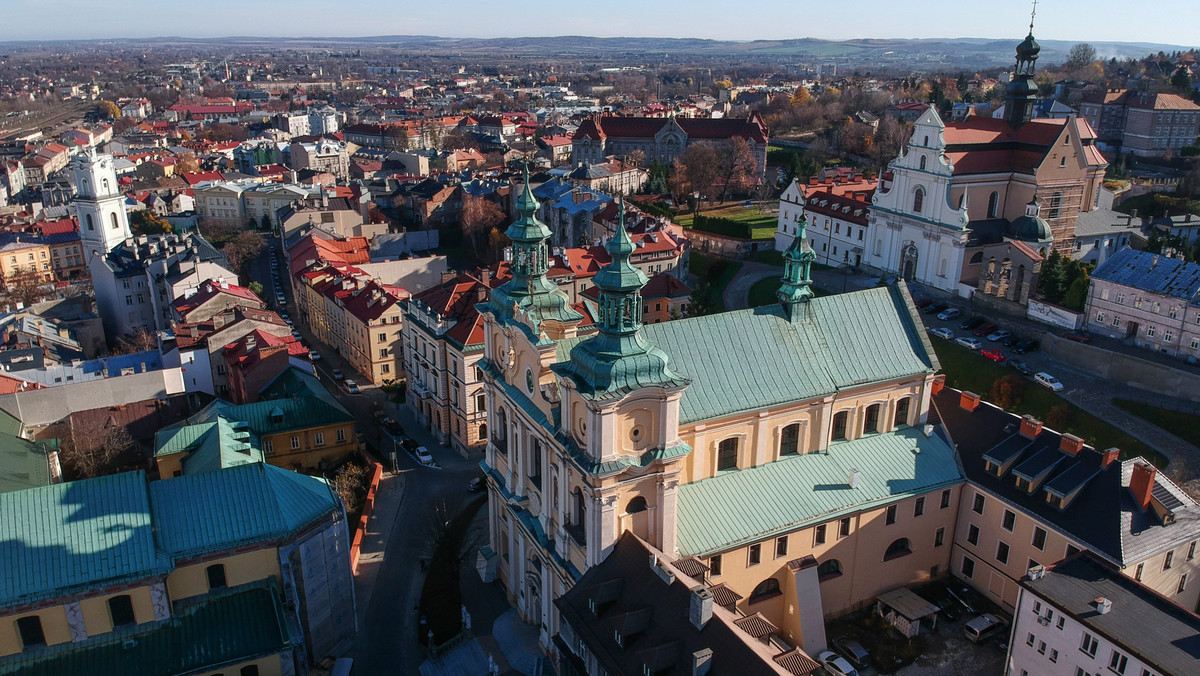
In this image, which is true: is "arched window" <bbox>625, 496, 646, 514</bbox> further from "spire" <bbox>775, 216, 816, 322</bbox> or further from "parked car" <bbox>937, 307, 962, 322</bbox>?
"parked car" <bbox>937, 307, 962, 322</bbox>

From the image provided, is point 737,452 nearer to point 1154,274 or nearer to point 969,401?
point 969,401

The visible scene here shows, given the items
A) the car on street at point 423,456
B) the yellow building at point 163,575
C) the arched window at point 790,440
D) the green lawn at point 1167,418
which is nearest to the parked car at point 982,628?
the arched window at point 790,440

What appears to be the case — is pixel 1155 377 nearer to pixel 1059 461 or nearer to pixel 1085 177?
pixel 1059 461

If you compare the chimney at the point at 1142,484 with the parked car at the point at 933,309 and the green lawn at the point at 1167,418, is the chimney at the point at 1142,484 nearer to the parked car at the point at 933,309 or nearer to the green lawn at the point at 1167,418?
the green lawn at the point at 1167,418

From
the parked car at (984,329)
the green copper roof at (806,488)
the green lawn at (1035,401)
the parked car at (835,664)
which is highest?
the green copper roof at (806,488)

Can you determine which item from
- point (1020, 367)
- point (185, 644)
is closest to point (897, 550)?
point (1020, 367)

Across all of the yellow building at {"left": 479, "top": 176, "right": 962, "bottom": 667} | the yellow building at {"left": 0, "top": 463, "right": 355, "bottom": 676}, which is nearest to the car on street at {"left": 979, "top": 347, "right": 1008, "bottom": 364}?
the yellow building at {"left": 479, "top": 176, "right": 962, "bottom": 667}
